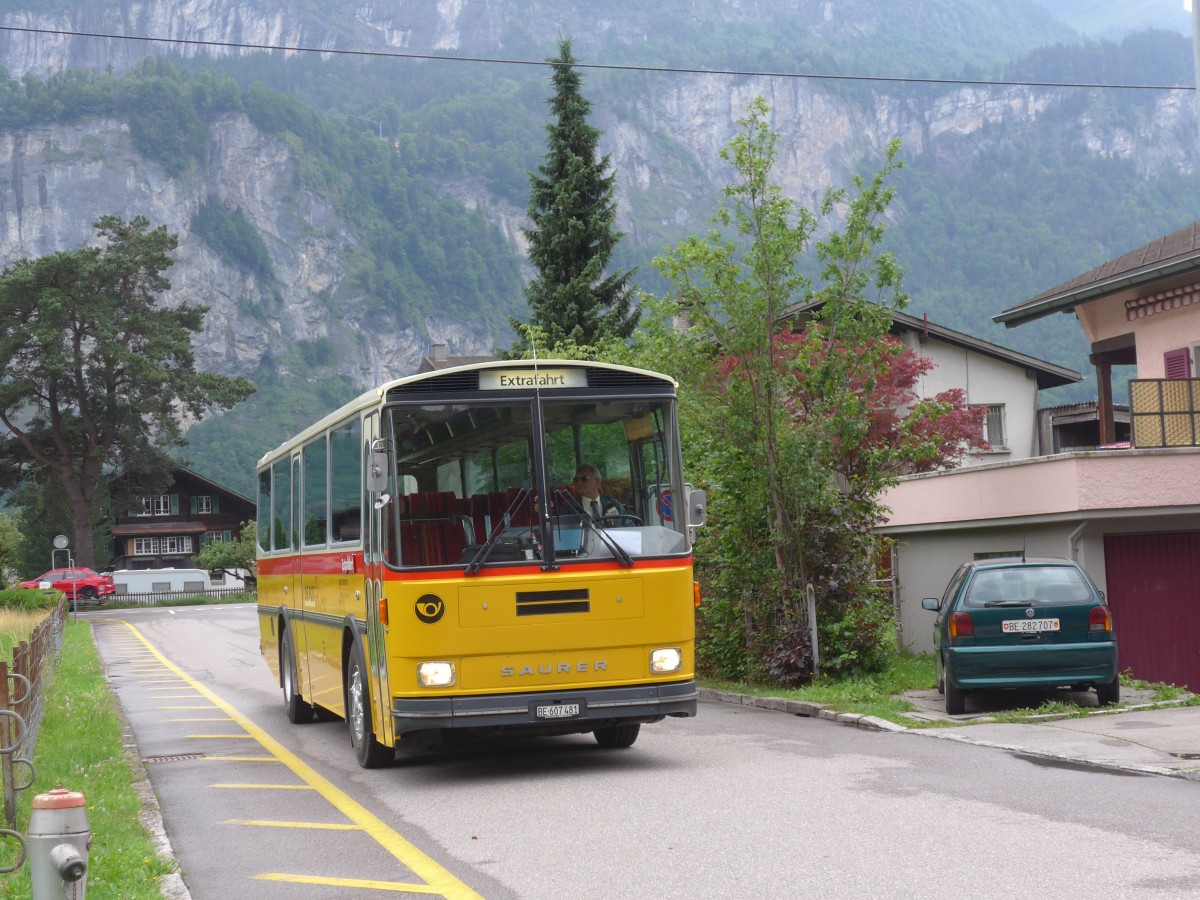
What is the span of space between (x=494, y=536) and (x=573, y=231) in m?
31.6

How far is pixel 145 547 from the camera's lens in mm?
106625

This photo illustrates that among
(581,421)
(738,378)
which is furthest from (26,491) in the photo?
(581,421)

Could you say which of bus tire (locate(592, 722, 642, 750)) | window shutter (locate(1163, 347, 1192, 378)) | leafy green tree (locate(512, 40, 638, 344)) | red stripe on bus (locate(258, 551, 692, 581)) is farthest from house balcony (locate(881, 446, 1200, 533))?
leafy green tree (locate(512, 40, 638, 344))

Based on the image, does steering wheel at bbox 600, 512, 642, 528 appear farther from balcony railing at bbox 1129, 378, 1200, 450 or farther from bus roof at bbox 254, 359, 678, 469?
balcony railing at bbox 1129, 378, 1200, 450

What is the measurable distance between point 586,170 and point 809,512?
84.0 ft

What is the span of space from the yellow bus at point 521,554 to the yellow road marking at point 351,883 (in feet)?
9.17

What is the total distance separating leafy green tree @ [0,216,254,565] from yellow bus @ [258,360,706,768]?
220 feet

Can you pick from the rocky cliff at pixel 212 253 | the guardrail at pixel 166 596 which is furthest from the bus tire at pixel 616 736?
the rocky cliff at pixel 212 253

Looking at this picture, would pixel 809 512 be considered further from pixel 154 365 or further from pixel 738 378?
pixel 154 365

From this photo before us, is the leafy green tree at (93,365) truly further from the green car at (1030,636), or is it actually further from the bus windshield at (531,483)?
the bus windshield at (531,483)

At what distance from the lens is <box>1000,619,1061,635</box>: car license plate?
559 inches

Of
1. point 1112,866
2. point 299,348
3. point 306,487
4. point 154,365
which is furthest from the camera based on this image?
point 299,348

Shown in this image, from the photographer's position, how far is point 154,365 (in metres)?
77.4

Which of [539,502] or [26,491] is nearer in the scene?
[539,502]
